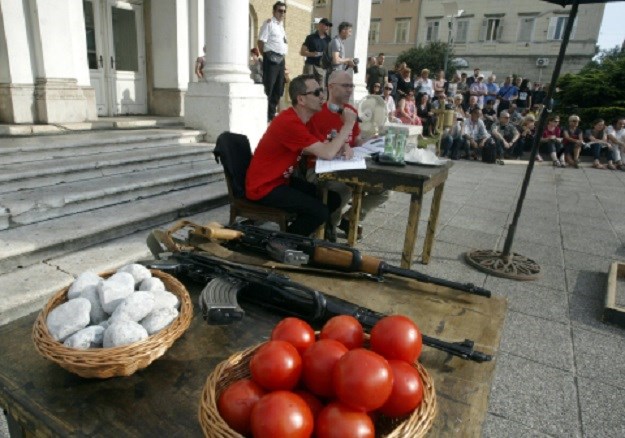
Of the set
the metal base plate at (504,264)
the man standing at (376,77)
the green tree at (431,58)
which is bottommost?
the metal base plate at (504,264)

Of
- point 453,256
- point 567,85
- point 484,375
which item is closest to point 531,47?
point 567,85

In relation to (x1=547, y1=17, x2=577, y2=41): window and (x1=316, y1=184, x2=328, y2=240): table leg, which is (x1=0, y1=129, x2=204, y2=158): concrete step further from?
(x1=547, y1=17, x2=577, y2=41): window

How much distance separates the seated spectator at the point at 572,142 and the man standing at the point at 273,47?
27.5 feet

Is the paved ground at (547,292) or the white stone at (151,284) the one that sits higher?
the white stone at (151,284)

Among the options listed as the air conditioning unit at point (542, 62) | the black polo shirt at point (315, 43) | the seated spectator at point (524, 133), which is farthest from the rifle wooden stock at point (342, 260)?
the air conditioning unit at point (542, 62)

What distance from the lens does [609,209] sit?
6441 mm

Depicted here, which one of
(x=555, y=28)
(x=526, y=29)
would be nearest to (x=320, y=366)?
(x=555, y=28)

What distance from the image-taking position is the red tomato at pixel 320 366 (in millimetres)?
947

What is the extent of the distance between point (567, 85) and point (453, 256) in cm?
1365

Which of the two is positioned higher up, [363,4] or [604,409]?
[363,4]

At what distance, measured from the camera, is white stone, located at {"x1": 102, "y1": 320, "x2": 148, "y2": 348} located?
1.12 meters

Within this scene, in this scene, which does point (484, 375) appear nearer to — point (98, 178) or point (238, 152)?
point (238, 152)

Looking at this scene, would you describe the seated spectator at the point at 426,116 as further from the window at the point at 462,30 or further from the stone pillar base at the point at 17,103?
the window at the point at 462,30

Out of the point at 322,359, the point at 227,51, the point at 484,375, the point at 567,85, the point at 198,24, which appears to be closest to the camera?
→ the point at 322,359
